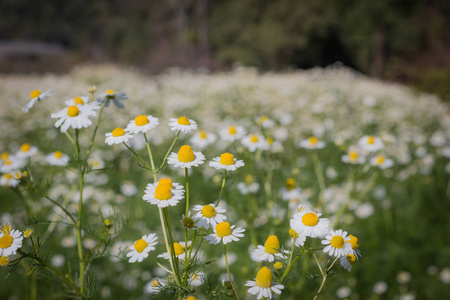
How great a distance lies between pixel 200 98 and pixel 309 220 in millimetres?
5990

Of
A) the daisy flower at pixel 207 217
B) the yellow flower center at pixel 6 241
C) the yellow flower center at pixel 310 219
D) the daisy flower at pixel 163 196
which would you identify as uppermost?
the daisy flower at pixel 163 196

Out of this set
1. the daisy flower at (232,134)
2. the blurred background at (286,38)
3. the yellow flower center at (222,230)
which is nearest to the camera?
the yellow flower center at (222,230)

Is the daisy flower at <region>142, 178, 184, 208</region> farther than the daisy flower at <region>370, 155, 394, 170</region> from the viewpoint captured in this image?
No

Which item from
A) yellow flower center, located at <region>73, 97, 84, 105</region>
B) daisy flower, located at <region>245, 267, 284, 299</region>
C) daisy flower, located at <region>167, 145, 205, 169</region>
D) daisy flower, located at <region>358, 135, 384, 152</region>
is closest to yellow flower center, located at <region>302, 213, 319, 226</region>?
daisy flower, located at <region>245, 267, 284, 299</region>

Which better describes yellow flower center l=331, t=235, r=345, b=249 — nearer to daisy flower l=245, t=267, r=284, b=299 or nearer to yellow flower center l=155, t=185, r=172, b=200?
daisy flower l=245, t=267, r=284, b=299

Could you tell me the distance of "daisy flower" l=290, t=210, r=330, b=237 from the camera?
701mm

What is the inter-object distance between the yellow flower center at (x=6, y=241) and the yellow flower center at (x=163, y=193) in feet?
0.99

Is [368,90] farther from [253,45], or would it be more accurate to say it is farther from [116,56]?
[116,56]

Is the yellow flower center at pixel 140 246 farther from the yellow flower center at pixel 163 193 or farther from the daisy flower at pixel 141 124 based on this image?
the daisy flower at pixel 141 124

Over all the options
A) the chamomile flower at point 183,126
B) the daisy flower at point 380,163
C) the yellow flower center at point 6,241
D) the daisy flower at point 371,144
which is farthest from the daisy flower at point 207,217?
the daisy flower at point 380,163

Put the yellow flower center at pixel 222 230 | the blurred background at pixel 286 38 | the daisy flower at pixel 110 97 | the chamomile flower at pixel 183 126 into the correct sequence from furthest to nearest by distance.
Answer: the blurred background at pixel 286 38
the daisy flower at pixel 110 97
the chamomile flower at pixel 183 126
the yellow flower center at pixel 222 230

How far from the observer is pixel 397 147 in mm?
3609

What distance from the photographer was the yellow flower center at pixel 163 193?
0.72 meters

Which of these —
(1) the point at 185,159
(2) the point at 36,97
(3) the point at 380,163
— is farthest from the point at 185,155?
(3) the point at 380,163
